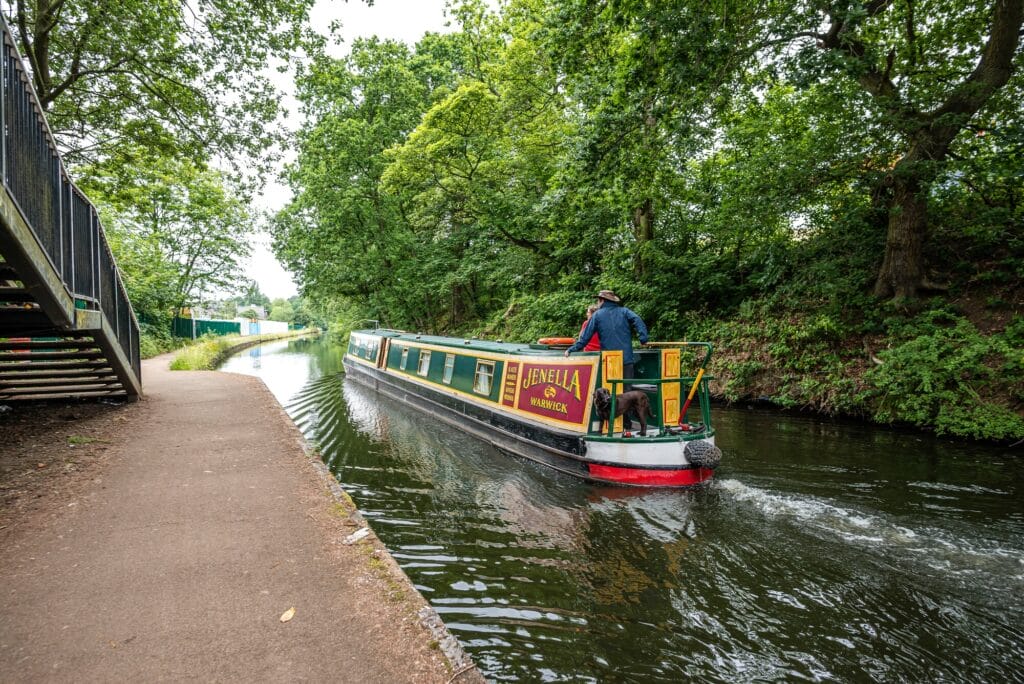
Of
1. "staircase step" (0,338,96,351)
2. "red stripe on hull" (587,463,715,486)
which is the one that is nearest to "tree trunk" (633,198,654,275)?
"red stripe on hull" (587,463,715,486)

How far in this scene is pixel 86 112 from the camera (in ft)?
31.7

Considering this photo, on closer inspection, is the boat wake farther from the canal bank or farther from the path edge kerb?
the canal bank

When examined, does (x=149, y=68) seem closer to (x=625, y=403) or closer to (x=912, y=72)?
(x=625, y=403)

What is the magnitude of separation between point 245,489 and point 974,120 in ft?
40.7

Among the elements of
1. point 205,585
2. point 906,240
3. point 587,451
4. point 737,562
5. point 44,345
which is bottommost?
point 737,562

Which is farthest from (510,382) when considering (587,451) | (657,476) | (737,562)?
(737,562)

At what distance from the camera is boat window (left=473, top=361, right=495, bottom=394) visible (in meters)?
8.35

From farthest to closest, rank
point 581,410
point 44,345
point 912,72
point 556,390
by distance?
point 912,72 → point 556,390 → point 44,345 → point 581,410

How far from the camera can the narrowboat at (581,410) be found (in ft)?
18.8

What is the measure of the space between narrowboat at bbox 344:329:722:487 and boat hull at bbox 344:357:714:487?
1cm

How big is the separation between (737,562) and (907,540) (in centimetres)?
151

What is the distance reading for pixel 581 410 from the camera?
624 cm

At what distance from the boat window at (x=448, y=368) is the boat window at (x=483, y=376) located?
107 centimetres

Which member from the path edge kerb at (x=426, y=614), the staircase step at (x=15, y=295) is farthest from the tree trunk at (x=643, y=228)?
the staircase step at (x=15, y=295)
